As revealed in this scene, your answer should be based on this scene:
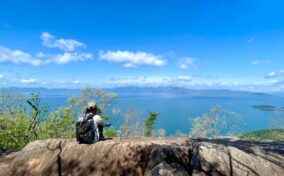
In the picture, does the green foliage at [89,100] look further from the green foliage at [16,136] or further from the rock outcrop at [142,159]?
the rock outcrop at [142,159]

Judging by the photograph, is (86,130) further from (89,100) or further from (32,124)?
(89,100)

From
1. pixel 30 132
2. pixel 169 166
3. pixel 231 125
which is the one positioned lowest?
pixel 231 125

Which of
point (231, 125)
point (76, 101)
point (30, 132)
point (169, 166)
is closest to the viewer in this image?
point (169, 166)

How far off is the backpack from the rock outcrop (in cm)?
30

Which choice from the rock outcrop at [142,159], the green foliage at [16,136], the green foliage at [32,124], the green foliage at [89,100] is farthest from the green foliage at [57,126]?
Answer: the rock outcrop at [142,159]

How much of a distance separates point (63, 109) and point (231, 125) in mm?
77518

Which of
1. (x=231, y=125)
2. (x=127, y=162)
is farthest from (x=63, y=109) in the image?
(x=231, y=125)

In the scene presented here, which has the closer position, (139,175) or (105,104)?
(139,175)

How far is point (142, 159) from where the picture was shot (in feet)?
35.3

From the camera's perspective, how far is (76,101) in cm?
4522

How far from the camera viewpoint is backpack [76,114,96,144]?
1160 cm

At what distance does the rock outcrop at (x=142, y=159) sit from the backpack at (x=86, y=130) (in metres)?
0.30

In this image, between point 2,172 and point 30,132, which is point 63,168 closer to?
point 2,172

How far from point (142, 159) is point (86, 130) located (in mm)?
2840
